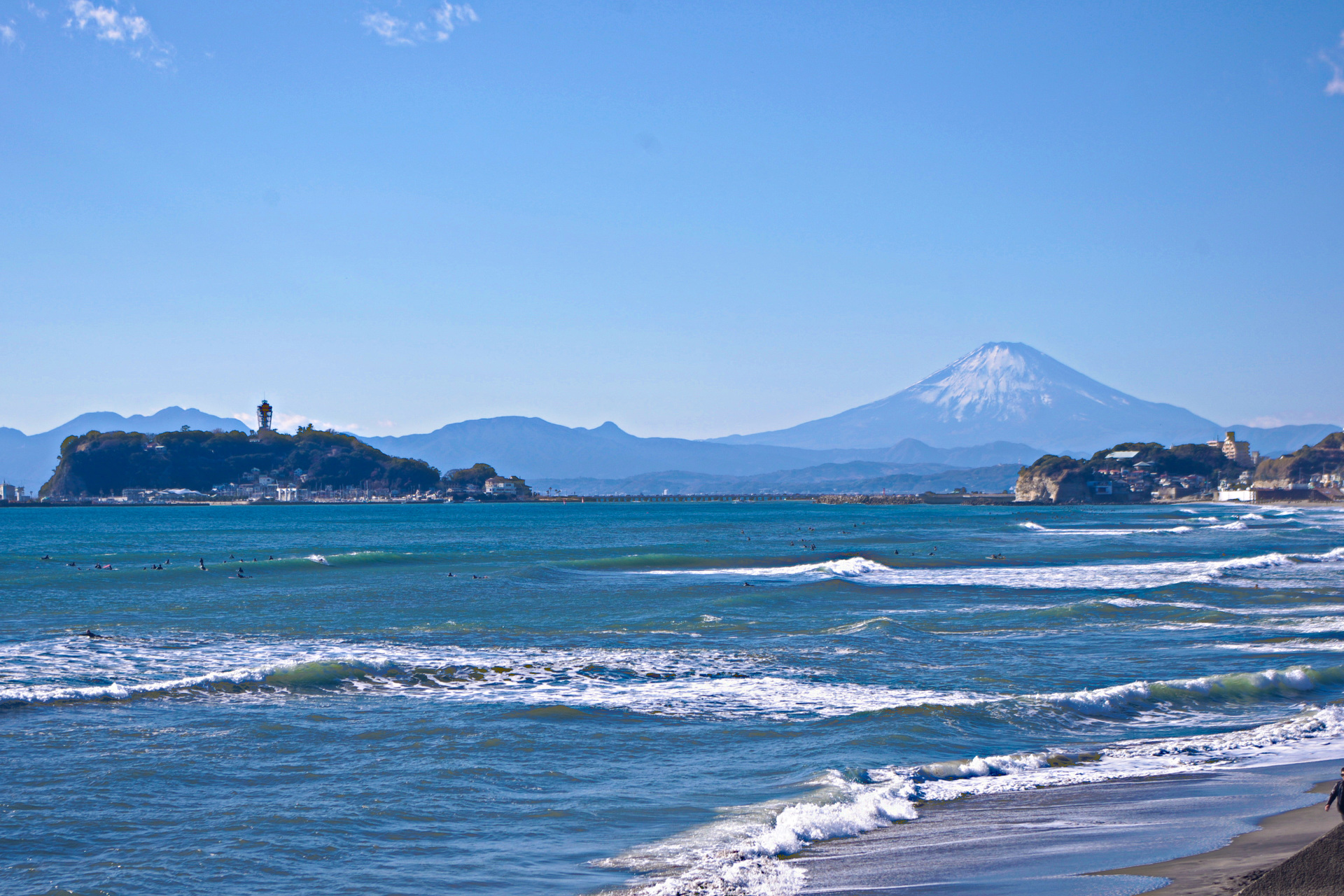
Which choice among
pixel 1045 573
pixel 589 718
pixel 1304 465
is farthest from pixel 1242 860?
pixel 1304 465

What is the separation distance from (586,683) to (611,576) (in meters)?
26.4

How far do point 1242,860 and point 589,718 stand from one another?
9.25 m

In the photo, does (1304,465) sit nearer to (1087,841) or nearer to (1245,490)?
(1245,490)

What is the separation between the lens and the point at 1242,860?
846 cm

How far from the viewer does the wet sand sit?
25.1ft

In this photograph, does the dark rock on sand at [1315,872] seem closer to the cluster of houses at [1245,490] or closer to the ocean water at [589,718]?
the ocean water at [589,718]

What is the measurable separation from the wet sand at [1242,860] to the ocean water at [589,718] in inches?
18.5

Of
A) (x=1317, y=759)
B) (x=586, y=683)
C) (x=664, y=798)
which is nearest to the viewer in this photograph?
(x=664, y=798)

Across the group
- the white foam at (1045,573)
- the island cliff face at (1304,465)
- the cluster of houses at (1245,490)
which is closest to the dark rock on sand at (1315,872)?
the white foam at (1045,573)

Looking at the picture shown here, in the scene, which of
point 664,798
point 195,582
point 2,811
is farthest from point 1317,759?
point 195,582

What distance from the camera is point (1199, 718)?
15.8 metres

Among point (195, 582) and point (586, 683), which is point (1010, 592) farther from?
point (195, 582)

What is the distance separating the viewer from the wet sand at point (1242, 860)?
7.64 meters

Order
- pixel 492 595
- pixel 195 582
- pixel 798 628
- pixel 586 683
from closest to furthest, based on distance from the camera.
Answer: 1. pixel 586 683
2. pixel 798 628
3. pixel 492 595
4. pixel 195 582
